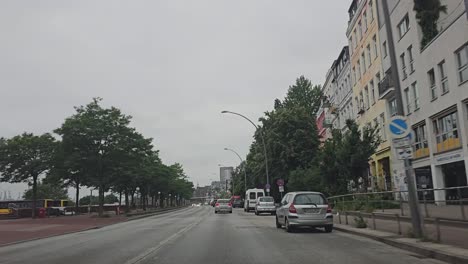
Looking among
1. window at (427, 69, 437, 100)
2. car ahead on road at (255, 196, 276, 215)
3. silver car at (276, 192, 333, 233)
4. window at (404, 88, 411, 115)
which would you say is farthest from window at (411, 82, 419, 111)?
silver car at (276, 192, 333, 233)

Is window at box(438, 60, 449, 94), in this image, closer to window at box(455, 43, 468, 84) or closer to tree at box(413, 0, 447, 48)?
window at box(455, 43, 468, 84)

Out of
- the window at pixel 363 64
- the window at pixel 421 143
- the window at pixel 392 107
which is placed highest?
the window at pixel 363 64

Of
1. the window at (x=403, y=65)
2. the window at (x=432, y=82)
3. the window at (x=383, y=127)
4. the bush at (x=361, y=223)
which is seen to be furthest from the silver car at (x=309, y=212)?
the window at (x=383, y=127)

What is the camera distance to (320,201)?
18.8 metres

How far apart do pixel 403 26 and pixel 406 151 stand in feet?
77.1

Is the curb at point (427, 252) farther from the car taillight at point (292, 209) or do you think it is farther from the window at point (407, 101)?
the window at point (407, 101)

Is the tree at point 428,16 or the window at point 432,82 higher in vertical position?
the tree at point 428,16

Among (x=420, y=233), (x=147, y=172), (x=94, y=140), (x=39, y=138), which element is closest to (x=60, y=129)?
(x=94, y=140)

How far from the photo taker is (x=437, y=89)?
92.7ft

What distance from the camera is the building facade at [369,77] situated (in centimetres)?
4002

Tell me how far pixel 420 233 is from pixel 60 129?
115 feet

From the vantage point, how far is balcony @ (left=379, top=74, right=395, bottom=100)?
36031 mm

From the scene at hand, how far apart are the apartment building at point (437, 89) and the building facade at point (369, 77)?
16.4ft

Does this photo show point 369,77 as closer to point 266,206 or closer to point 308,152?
point 308,152
